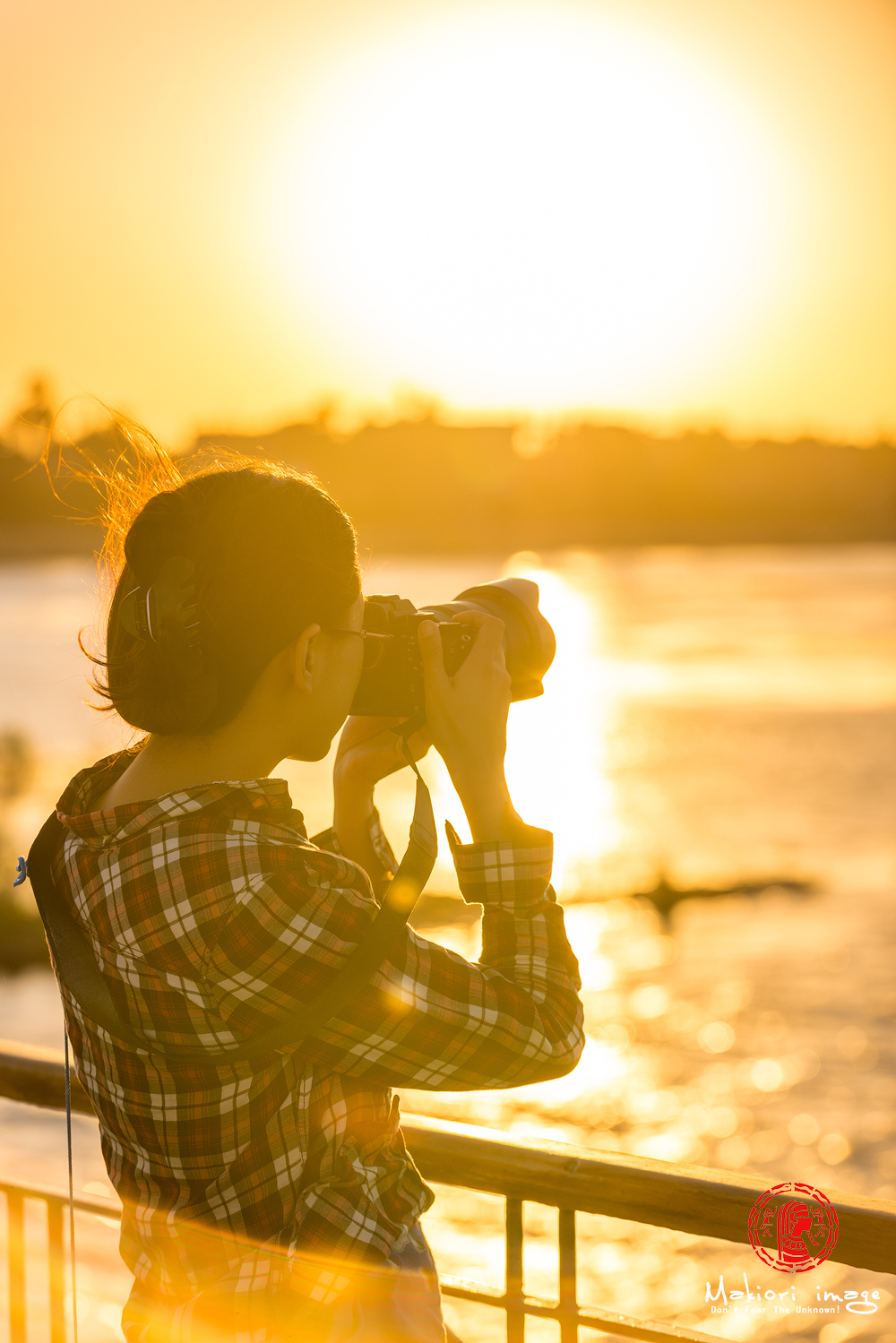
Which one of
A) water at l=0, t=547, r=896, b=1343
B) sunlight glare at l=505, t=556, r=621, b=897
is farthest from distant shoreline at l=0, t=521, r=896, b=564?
water at l=0, t=547, r=896, b=1343

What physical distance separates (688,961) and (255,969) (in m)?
18.5

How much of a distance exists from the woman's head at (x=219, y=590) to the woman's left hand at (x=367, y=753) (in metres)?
0.25

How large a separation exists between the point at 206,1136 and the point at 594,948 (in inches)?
703

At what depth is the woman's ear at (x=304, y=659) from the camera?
877 millimetres

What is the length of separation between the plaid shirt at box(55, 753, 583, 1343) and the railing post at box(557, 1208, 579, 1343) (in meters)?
0.36

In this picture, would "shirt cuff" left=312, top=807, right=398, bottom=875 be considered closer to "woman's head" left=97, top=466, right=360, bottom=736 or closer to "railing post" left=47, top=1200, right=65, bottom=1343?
"woman's head" left=97, top=466, right=360, bottom=736

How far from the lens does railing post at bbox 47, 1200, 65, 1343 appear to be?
1.47m

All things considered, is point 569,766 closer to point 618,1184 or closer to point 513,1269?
point 513,1269

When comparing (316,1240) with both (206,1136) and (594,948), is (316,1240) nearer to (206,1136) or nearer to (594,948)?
(206,1136)

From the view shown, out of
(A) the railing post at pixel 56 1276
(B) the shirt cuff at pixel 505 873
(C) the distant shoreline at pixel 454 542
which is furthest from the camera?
(C) the distant shoreline at pixel 454 542

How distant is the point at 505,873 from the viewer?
94 cm

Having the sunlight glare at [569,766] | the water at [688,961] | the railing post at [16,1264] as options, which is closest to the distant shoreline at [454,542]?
the sunlight glare at [569,766]

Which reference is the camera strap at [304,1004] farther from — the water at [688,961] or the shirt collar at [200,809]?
the water at [688,961]

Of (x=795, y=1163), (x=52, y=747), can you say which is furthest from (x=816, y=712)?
(x=795, y=1163)
